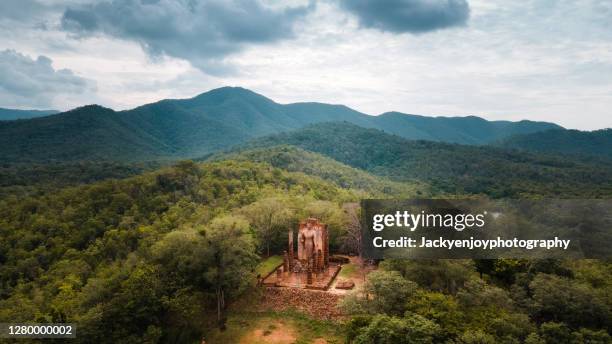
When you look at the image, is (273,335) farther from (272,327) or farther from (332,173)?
(332,173)

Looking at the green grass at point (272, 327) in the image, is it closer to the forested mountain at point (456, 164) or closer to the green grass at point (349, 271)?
the green grass at point (349, 271)

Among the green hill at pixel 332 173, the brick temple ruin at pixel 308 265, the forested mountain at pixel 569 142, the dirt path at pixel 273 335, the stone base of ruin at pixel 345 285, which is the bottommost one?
the dirt path at pixel 273 335

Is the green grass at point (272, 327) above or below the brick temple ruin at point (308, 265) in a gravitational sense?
below

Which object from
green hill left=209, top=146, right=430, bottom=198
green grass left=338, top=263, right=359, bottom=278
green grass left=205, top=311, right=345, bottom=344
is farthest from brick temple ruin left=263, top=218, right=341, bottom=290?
green hill left=209, top=146, right=430, bottom=198

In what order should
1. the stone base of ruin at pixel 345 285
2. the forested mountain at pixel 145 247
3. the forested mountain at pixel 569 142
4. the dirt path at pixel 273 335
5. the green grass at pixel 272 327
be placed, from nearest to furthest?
the dirt path at pixel 273 335
the green grass at pixel 272 327
the forested mountain at pixel 145 247
the stone base of ruin at pixel 345 285
the forested mountain at pixel 569 142

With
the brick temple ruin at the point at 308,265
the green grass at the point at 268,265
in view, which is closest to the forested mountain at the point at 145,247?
the green grass at the point at 268,265

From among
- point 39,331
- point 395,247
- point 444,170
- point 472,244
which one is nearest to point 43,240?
point 39,331

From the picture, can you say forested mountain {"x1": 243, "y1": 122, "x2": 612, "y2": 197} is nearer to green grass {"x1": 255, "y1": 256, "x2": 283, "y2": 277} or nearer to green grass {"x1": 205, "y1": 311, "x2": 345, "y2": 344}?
green grass {"x1": 255, "y1": 256, "x2": 283, "y2": 277}
